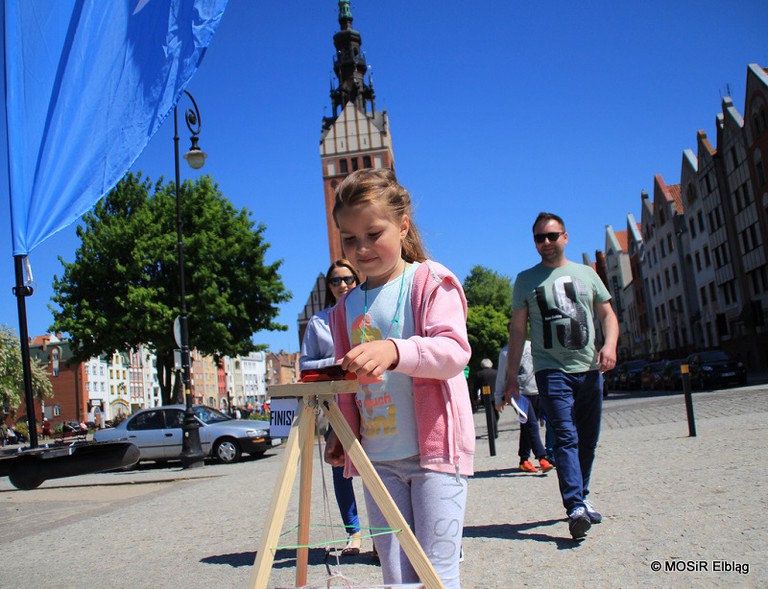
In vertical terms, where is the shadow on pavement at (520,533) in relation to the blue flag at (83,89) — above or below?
below

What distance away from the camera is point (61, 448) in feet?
7.36

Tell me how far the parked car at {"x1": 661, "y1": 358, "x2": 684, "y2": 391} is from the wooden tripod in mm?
31343

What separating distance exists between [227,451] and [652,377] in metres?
25.0

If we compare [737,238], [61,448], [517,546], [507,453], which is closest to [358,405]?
[61,448]

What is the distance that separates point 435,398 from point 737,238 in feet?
159

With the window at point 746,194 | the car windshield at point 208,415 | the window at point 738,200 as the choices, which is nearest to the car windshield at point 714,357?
the window at point 746,194

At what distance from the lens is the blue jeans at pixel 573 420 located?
4.95 metres

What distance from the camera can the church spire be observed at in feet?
254

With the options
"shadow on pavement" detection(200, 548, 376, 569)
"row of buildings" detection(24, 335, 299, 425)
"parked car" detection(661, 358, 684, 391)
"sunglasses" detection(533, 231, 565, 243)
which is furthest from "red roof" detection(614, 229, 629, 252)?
"shadow on pavement" detection(200, 548, 376, 569)

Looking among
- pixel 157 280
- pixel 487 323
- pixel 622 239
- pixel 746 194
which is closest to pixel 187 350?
pixel 157 280

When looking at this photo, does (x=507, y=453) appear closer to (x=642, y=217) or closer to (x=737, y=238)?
(x=737, y=238)

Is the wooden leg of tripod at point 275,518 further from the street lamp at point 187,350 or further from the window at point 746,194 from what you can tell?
the window at point 746,194

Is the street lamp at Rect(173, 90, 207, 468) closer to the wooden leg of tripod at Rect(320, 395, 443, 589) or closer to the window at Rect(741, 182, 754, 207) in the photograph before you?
the wooden leg of tripod at Rect(320, 395, 443, 589)

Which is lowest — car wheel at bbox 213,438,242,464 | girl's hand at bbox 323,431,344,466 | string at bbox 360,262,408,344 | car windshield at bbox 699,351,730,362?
car wheel at bbox 213,438,242,464
